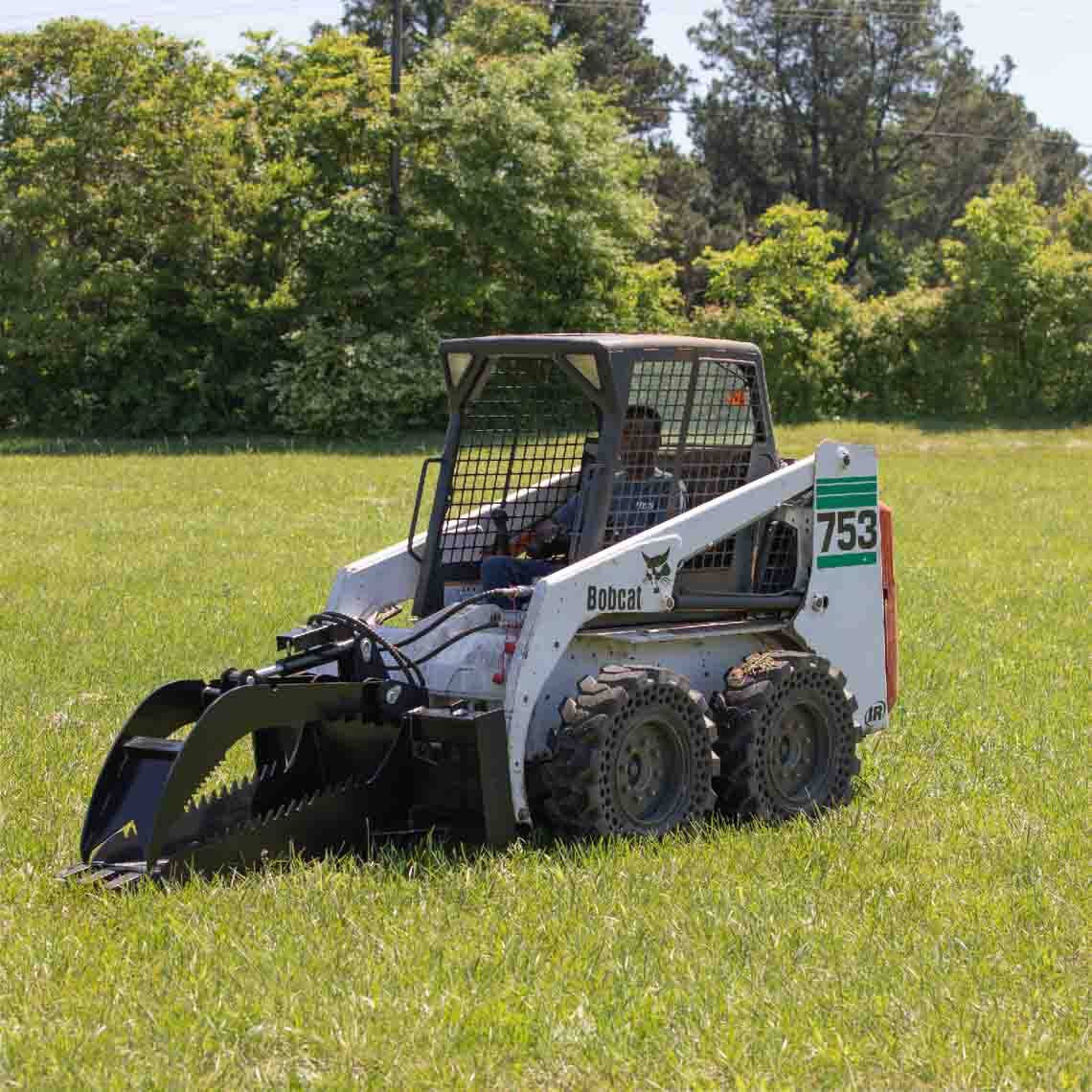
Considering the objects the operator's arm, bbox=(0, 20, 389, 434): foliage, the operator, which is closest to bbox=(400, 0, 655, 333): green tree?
bbox=(0, 20, 389, 434): foliage

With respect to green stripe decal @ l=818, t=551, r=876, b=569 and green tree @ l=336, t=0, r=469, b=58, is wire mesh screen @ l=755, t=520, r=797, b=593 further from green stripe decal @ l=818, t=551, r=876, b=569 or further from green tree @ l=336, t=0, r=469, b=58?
green tree @ l=336, t=0, r=469, b=58

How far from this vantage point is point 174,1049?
4871 mm

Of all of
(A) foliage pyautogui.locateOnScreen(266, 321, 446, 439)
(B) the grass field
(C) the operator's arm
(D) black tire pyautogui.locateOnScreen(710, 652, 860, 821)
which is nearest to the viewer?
(B) the grass field

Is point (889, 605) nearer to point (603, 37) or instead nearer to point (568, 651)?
point (568, 651)

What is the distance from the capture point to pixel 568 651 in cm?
714

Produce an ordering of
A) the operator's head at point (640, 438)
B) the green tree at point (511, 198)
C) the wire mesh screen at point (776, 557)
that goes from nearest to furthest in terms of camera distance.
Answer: the operator's head at point (640, 438) < the wire mesh screen at point (776, 557) < the green tree at point (511, 198)

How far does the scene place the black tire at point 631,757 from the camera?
6.74 meters

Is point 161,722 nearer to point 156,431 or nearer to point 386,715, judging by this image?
point 386,715

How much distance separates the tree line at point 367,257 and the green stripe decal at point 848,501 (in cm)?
2810

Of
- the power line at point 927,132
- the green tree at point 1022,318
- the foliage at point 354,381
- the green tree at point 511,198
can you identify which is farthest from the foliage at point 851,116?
the foliage at point 354,381

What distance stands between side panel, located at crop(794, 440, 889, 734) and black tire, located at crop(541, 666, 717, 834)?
107 centimetres

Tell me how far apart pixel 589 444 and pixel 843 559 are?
1326mm

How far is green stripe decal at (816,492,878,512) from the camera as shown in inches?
312

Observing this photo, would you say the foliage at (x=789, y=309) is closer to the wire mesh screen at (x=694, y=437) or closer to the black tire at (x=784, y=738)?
the wire mesh screen at (x=694, y=437)
